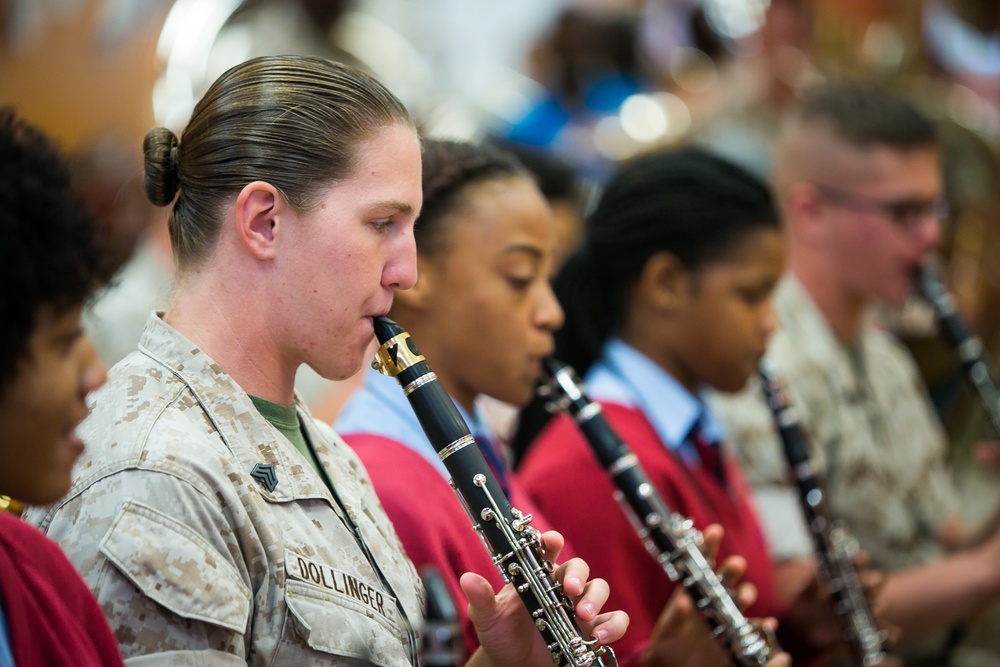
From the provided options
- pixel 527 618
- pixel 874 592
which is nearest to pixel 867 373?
pixel 874 592

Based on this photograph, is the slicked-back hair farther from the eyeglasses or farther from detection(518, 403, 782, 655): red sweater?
the eyeglasses

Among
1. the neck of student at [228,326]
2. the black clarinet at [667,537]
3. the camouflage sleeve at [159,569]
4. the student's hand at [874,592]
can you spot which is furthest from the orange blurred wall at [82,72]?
the camouflage sleeve at [159,569]

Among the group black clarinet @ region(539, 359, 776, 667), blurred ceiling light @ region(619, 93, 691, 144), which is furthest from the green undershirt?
blurred ceiling light @ region(619, 93, 691, 144)

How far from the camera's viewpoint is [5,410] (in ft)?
4.45

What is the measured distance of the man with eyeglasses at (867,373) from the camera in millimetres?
3059

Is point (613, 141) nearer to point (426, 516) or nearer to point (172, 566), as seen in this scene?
point (426, 516)

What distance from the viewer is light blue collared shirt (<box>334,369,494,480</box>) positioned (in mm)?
1983

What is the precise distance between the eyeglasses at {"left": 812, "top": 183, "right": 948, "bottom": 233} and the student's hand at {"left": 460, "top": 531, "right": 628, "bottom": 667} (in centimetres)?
212

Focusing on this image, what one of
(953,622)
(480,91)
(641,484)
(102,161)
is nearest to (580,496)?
(641,484)

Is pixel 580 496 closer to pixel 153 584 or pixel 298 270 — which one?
pixel 298 270

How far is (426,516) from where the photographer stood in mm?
1853

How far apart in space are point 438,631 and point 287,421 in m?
0.34

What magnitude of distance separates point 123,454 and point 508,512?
1.67 feet

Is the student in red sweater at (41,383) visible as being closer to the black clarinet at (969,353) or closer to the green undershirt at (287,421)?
the green undershirt at (287,421)
